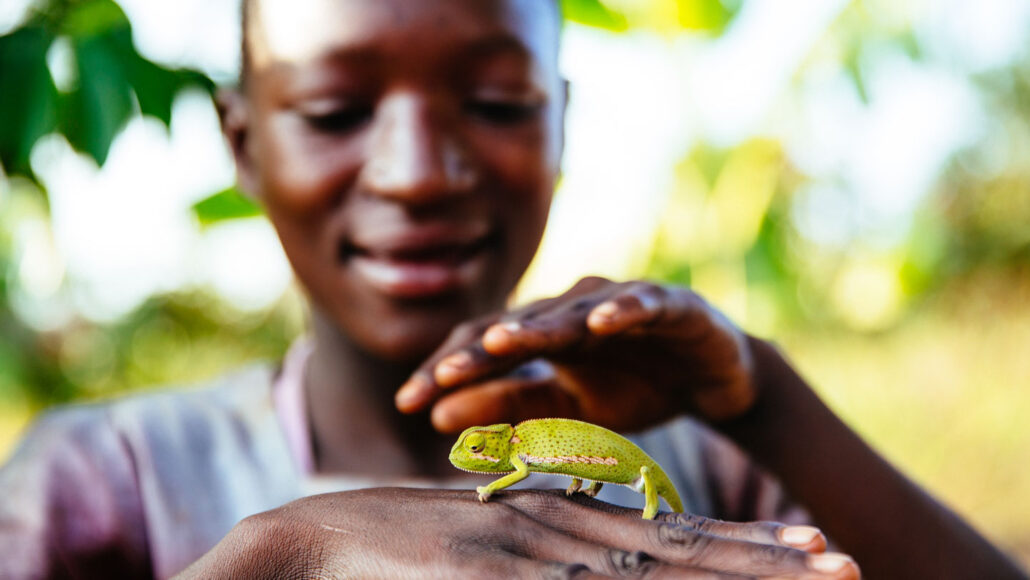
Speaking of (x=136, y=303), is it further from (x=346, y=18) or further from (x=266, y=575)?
(x=266, y=575)

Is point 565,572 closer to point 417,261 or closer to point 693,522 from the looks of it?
point 693,522

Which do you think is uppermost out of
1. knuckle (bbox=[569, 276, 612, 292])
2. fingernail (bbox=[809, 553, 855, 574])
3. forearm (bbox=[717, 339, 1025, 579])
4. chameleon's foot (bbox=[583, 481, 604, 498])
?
knuckle (bbox=[569, 276, 612, 292])

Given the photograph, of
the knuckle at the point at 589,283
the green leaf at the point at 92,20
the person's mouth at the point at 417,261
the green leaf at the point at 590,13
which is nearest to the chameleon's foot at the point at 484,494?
the knuckle at the point at 589,283

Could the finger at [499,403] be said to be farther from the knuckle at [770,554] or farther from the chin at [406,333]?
the knuckle at [770,554]

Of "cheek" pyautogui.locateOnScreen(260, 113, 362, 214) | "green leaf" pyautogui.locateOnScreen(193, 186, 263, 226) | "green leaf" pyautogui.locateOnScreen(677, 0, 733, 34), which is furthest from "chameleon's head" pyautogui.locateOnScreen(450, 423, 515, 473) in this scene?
"green leaf" pyautogui.locateOnScreen(677, 0, 733, 34)

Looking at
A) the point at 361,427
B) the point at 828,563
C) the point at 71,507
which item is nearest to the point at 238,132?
the point at 361,427

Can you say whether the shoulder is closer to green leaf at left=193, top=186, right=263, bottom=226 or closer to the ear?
the ear
